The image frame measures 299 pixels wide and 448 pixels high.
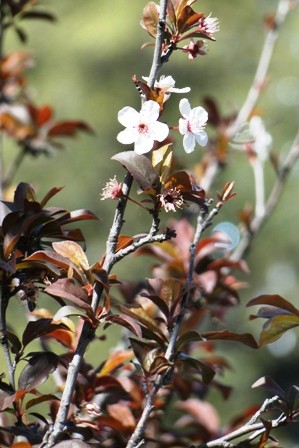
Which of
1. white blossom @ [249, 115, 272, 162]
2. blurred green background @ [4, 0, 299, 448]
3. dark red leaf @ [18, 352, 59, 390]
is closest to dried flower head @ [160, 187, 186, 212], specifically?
dark red leaf @ [18, 352, 59, 390]

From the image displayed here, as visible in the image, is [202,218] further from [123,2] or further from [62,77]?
[123,2]

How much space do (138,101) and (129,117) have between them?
3.49m

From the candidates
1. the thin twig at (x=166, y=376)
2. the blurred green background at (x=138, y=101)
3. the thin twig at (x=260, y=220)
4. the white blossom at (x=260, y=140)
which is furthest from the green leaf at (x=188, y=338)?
the blurred green background at (x=138, y=101)

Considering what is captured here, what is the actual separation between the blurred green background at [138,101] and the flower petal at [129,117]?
2.28 meters

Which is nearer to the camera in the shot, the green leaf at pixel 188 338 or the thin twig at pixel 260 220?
the green leaf at pixel 188 338

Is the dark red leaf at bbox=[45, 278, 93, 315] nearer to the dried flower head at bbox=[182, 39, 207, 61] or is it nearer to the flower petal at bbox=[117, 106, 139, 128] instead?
the flower petal at bbox=[117, 106, 139, 128]

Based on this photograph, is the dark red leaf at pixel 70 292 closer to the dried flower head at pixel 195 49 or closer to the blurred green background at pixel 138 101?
the dried flower head at pixel 195 49

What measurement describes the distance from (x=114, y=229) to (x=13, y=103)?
1.53 metres

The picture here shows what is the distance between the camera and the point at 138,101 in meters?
4.47

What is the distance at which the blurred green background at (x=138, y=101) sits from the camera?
367 cm

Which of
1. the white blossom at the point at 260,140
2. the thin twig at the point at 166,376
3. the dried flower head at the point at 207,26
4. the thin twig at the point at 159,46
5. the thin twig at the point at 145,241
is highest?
the white blossom at the point at 260,140

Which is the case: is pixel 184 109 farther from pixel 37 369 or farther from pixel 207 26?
pixel 37 369

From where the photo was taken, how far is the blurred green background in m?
3.67

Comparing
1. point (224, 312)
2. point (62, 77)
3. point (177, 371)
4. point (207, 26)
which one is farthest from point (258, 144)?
point (62, 77)
